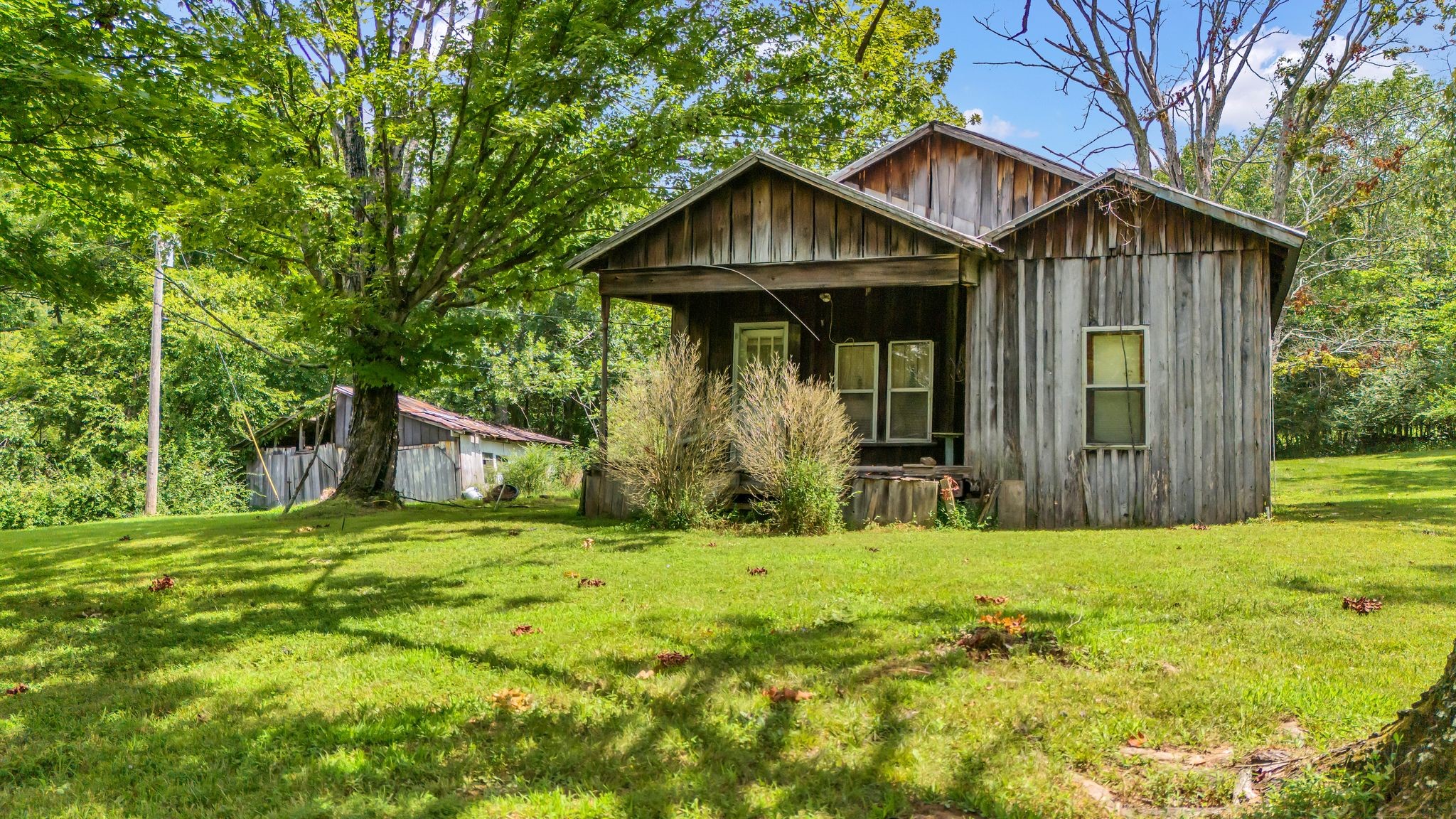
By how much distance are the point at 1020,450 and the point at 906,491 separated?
1805 mm

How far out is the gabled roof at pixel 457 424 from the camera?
31406 mm

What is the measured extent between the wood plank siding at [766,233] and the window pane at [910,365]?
2.78 metres

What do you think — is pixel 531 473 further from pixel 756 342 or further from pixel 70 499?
pixel 70 499

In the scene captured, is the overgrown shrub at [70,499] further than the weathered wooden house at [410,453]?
No

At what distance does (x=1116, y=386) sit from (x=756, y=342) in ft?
20.1

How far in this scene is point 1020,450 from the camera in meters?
13.6

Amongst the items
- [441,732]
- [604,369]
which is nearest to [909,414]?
[604,369]

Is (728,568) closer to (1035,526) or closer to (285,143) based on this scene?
(1035,526)

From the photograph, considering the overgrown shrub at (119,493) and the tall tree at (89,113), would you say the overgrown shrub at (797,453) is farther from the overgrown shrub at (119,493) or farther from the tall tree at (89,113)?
the overgrown shrub at (119,493)

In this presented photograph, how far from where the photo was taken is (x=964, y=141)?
59.4 ft

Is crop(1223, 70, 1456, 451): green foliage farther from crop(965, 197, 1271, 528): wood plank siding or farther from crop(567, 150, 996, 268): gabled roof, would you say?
crop(567, 150, 996, 268): gabled roof

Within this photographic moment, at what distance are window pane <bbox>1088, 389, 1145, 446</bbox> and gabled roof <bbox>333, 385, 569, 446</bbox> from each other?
22109mm

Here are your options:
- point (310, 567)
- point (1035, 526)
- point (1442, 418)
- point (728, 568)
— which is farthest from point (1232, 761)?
point (1442, 418)

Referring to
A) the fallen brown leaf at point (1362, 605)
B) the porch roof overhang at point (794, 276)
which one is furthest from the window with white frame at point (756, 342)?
the fallen brown leaf at point (1362, 605)
